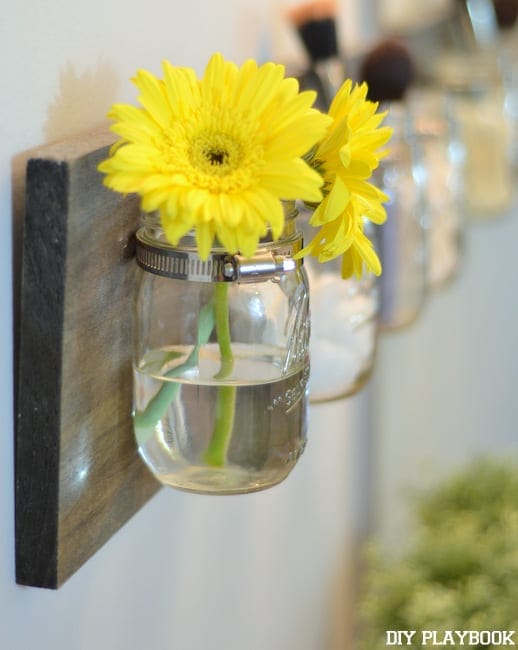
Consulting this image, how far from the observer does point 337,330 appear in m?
0.49

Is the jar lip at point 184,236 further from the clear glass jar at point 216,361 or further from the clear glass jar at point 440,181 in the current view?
the clear glass jar at point 440,181

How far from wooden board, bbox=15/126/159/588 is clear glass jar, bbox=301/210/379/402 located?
0.13 m

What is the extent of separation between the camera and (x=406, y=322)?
65 cm

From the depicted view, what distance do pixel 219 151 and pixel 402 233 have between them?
0.35 meters

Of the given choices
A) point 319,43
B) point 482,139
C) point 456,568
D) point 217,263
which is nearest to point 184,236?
point 217,263

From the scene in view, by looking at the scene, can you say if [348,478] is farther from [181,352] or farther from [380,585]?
[181,352]

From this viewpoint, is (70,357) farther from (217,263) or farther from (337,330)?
(337,330)

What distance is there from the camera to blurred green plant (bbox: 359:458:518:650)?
24.8 inches

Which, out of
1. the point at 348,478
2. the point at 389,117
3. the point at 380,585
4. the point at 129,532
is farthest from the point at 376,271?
the point at 348,478

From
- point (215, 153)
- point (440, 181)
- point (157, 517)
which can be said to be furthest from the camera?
point (440, 181)

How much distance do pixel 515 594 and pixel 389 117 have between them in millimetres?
323

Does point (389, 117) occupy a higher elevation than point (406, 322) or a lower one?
higher

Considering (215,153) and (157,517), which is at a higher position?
(215,153)

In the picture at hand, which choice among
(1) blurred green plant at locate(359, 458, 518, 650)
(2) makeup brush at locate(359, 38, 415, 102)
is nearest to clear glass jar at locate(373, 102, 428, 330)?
(2) makeup brush at locate(359, 38, 415, 102)
